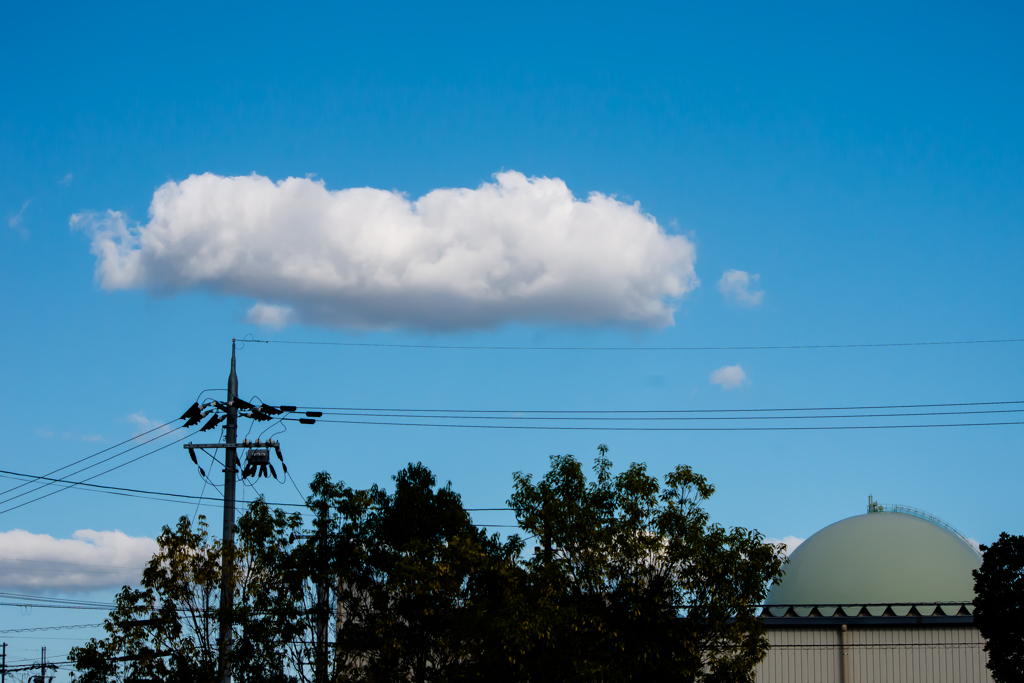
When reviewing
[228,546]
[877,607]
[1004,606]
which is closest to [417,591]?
[228,546]

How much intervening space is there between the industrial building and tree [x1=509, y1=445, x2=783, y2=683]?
1884cm

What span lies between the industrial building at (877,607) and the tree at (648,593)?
1884cm

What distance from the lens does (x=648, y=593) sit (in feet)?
73.1

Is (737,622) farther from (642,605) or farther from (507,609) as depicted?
(507,609)

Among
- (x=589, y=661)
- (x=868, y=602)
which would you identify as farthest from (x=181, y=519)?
(x=868, y=602)

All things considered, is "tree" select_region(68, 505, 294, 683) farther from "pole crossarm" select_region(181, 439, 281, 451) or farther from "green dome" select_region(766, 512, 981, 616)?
"green dome" select_region(766, 512, 981, 616)

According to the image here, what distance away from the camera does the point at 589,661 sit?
2127 centimetres

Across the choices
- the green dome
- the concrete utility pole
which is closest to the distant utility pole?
the concrete utility pole

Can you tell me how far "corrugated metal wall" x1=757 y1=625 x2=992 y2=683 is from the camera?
40.2 m

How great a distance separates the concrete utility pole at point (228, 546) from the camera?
72.4ft

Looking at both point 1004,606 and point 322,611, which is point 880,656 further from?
point 322,611

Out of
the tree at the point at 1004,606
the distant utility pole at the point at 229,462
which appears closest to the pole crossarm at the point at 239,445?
the distant utility pole at the point at 229,462

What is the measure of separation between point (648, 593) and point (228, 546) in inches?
373

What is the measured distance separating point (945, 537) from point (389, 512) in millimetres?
33774
